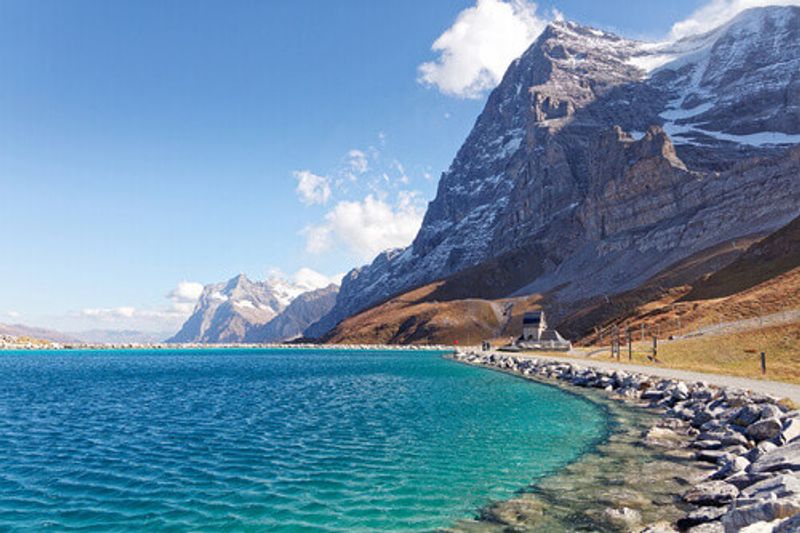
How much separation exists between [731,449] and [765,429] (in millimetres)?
1962

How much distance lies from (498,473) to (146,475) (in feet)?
52.1

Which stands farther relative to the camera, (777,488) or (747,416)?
(747,416)

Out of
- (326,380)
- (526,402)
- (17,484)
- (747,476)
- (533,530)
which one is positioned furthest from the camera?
(326,380)

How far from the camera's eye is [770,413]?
90.9ft

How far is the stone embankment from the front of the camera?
1391 centimetres

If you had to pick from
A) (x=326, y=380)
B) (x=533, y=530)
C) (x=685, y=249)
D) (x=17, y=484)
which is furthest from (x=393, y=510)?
(x=685, y=249)

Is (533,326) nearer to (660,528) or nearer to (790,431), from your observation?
(790,431)

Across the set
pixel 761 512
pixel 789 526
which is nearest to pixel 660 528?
pixel 761 512

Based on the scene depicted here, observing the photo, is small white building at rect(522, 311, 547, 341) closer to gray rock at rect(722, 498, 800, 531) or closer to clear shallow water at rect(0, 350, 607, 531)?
clear shallow water at rect(0, 350, 607, 531)

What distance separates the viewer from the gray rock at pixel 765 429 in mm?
25609

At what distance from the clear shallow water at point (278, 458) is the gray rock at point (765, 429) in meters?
7.83

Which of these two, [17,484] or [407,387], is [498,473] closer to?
[17,484]

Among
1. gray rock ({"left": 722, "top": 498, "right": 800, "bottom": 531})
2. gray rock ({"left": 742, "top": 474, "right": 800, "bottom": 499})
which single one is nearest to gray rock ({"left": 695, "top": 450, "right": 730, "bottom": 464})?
gray rock ({"left": 742, "top": 474, "right": 800, "bottom": 499})

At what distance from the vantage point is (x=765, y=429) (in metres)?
26.0
